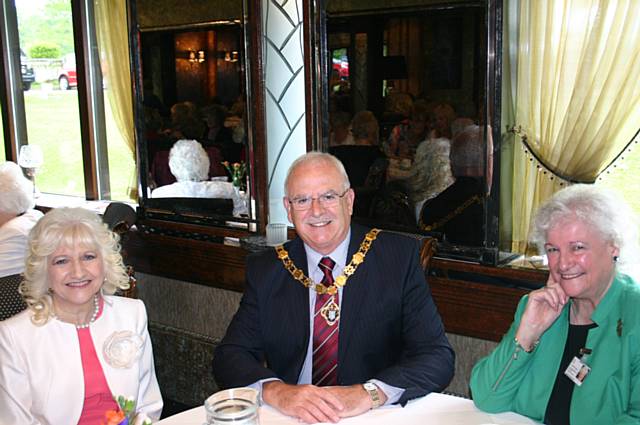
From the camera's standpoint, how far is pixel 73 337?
227 cm

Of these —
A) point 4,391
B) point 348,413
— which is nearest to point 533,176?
point 348,413

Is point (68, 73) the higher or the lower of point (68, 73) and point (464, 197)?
the higher

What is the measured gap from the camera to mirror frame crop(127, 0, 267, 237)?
4059mm

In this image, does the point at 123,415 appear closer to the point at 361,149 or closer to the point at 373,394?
the point at 373,394

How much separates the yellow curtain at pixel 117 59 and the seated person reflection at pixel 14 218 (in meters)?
0.93

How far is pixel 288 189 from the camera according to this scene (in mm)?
2412

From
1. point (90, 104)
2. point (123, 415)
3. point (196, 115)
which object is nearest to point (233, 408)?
point (123, 415)

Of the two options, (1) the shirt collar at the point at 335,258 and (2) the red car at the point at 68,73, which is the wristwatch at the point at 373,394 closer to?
(1) the shirt collar at the point at 335,258

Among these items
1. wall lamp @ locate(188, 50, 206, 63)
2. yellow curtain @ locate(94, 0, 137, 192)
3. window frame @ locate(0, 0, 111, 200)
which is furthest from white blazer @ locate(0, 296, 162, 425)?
window frame @ locate(0, 0, 111, 200)

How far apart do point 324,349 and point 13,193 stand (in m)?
2.62

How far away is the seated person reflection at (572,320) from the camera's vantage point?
198cm

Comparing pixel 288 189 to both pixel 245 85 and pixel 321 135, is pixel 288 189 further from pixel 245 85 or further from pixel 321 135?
pixel 245 85

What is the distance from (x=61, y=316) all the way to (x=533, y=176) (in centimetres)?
201

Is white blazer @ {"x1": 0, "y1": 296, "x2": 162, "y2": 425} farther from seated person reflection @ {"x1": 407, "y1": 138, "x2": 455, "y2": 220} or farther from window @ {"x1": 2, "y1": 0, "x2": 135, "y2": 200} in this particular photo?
window @ {"x1": 2, "y1": 0, "x2": 135, "y2": 200}
